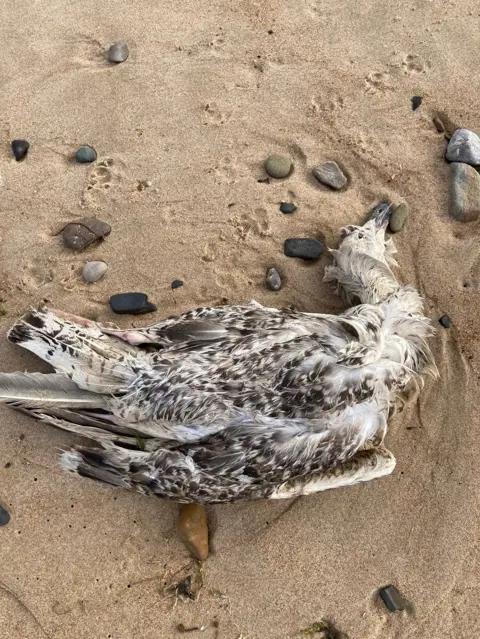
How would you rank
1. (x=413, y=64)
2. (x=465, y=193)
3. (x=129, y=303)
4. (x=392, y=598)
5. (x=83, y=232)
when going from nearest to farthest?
(x=392, y=598) → (x=129, y=303) → (x=83, y=232) → (x=465, y=193) → (x=413, y=64)

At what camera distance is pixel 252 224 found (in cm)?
471

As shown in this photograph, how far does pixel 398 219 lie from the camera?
4.70m

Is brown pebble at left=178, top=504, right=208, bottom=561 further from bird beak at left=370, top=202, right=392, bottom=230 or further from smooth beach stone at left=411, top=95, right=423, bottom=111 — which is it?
smooth beach stone at left=411, top=95, right=423, bottom=111

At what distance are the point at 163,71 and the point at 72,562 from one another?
413 centimetres

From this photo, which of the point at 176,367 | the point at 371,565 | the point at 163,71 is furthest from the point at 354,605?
the point at 163,71

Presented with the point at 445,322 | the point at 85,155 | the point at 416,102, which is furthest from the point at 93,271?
the point at 416,102

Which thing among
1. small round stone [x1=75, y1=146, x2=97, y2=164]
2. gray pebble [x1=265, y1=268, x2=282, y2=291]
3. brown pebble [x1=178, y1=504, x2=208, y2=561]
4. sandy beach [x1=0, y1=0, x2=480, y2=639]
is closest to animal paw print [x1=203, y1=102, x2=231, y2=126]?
sandy beach [x1=0, y1=0, x2=480, y2=639]

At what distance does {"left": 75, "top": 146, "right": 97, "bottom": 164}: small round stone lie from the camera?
4750 mm

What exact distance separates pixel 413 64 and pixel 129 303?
10.8 ft

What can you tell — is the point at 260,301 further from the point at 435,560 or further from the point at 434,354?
the point at 435,560

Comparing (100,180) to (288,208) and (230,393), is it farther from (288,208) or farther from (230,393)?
(230,393)

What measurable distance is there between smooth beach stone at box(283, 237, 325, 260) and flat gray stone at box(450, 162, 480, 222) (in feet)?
3.96

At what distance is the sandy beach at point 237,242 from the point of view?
13.8 feet

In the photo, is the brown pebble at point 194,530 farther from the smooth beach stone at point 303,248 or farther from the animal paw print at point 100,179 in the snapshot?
the animal paw print at point 100,179
